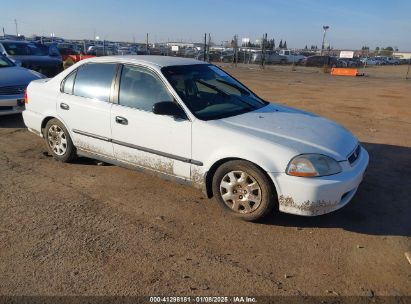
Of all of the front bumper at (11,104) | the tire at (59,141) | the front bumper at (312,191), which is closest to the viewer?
the front bumper at (312,191)

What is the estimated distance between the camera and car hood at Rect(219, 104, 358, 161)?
381cm

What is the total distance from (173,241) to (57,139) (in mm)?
2847

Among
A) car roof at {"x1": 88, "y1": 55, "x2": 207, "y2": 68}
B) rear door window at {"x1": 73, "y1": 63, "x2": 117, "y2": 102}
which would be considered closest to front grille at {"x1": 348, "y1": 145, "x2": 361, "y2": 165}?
car roof at {"x1": 88, "y1": 55, "x2": 207, "y2": 68}

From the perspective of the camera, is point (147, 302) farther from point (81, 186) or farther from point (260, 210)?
point (81, 186)

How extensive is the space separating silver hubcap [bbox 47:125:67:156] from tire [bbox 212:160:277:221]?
101 inches

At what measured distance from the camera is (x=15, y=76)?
831 centimetres

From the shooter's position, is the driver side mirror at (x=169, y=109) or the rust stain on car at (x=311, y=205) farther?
the driver side mirror at (x=169, y=109)

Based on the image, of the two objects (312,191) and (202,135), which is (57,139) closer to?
(202,135)

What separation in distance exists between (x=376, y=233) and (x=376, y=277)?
2.63ft

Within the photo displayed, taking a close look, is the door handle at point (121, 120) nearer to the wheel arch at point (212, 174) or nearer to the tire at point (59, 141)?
the tire at point (59, 141)

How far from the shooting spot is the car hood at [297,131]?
12.5ft

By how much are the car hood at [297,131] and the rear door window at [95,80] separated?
1639 millimetres

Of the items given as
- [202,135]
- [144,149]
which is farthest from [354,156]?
[144,149]

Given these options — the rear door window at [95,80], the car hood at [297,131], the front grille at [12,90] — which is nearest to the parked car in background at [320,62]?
the front grille at [12,90]
